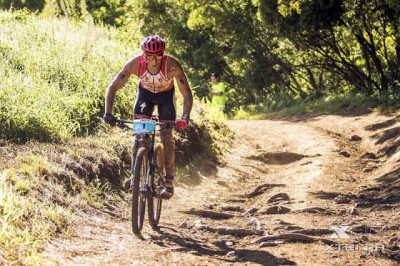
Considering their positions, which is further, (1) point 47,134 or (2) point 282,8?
(2) point 282,8

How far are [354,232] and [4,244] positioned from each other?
3.58 m

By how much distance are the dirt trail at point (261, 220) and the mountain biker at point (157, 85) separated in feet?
2.80

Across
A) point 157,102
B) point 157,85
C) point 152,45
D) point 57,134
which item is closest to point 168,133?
point 157,102

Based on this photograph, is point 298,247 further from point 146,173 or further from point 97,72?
point 97,72

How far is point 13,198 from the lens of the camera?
5.90m

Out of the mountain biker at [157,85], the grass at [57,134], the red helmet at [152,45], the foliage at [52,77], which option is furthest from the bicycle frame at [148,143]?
the foliage at [52,77]

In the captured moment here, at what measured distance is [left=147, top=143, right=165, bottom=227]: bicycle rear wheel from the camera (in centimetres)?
693

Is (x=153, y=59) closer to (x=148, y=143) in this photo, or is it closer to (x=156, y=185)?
(x=148, y=143)

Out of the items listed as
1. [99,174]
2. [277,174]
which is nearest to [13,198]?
[99,174]

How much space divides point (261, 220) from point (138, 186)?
6.03 ft

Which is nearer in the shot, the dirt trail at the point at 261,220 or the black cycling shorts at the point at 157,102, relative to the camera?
the dirt trail at the point at 261,220

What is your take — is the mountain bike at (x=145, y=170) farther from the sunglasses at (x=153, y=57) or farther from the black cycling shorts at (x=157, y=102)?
the sunglasses at (x=153, y=57)

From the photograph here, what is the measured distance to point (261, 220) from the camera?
25.1 ft

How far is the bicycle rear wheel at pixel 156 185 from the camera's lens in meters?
6.93
